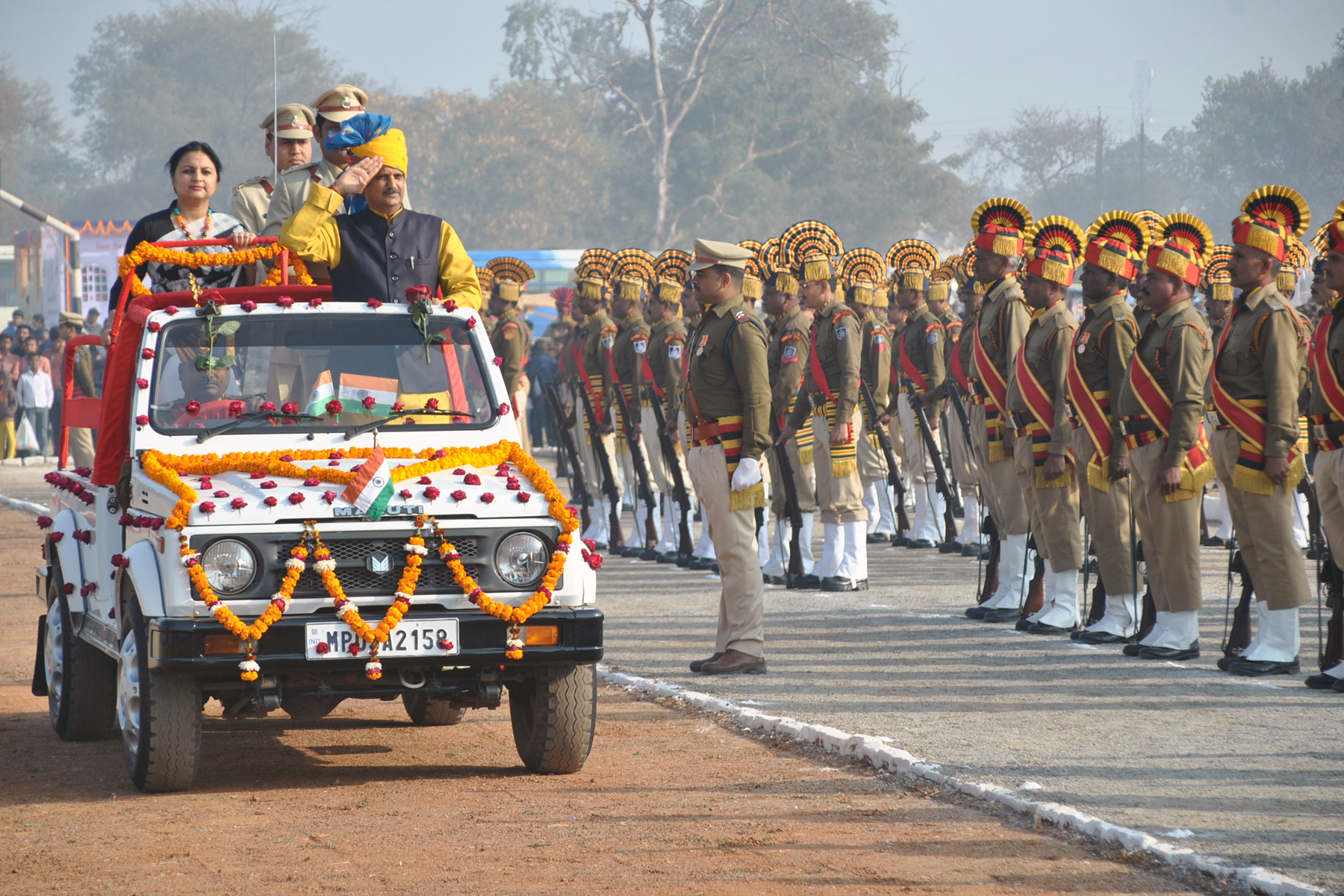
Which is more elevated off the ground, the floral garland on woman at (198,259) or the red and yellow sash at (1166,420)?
the floral garland on woman at (198,259)

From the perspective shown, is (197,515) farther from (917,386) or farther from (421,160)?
(421,160)

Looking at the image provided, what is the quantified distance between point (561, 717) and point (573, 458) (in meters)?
10.2

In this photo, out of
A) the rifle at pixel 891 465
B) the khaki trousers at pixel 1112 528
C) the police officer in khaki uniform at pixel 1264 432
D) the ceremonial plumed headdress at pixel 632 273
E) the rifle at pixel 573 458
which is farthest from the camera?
the rifle at pixel 573 458

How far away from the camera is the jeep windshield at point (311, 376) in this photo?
6805 millimetres

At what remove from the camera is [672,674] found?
9.12m

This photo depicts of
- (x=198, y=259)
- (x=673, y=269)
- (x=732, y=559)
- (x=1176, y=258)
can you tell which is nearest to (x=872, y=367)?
(x=673, y=269)

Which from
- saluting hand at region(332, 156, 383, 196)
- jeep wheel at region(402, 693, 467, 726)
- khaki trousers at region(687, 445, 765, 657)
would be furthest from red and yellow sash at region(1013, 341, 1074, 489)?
saluting hand at region(332, 156, 383, 196)

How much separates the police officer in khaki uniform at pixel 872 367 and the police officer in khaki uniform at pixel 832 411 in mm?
1338

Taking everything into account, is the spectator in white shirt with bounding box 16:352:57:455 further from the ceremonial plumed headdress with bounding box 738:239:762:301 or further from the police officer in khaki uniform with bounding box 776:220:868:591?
the police officer in khaki uniform with bounding box 776:220:868:591

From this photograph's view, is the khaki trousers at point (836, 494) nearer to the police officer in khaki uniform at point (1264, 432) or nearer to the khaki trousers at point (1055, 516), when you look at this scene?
the khaki trousers at point (1055, 516)

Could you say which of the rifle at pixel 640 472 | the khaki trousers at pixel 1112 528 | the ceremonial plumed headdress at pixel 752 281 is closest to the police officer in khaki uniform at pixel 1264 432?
the khaki trousers at pixel 1112 528

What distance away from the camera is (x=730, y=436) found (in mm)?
8984

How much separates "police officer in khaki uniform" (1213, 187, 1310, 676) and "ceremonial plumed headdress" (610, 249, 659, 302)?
8.15 meters

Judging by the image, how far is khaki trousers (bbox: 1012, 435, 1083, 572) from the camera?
33.2 ft
